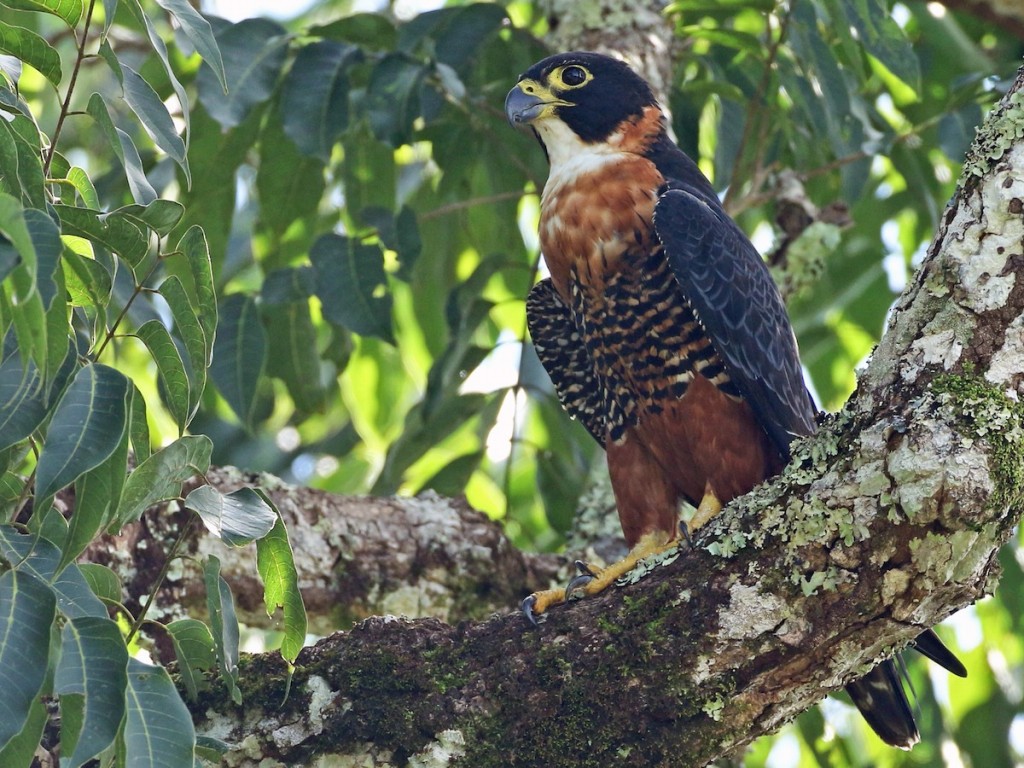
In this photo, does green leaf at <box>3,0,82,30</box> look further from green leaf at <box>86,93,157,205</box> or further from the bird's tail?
the bird's tail

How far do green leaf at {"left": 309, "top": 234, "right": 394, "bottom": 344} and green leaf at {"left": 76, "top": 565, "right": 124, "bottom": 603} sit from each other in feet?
5.30

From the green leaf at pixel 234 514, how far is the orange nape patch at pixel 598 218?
176cm

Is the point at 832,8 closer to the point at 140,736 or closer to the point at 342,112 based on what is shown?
the point at 342,112

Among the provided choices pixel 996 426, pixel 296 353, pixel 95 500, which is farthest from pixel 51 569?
pixel 296 353

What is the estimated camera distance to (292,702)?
95.3 inches

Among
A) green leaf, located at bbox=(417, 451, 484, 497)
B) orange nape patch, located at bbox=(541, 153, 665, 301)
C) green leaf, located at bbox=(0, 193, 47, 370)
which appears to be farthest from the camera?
green leaf, located at bbox=(417, 451, 484, 497)

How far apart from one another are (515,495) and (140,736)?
3860 millimetres

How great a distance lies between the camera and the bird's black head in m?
3.80

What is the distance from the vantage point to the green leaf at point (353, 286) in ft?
11.6

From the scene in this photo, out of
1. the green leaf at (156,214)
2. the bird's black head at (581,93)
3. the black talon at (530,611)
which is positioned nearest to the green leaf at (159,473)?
the green leaf at (156,214)

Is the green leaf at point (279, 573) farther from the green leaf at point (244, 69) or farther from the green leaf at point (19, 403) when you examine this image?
the green leaf at point (244, 69)

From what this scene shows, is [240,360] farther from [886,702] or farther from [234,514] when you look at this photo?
[886,702]

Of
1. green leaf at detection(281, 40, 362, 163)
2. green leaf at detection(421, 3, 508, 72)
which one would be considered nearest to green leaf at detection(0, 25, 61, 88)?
green leaf at detection(281, 40, 362, 163)

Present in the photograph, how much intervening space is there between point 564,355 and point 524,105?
0.82 meters
